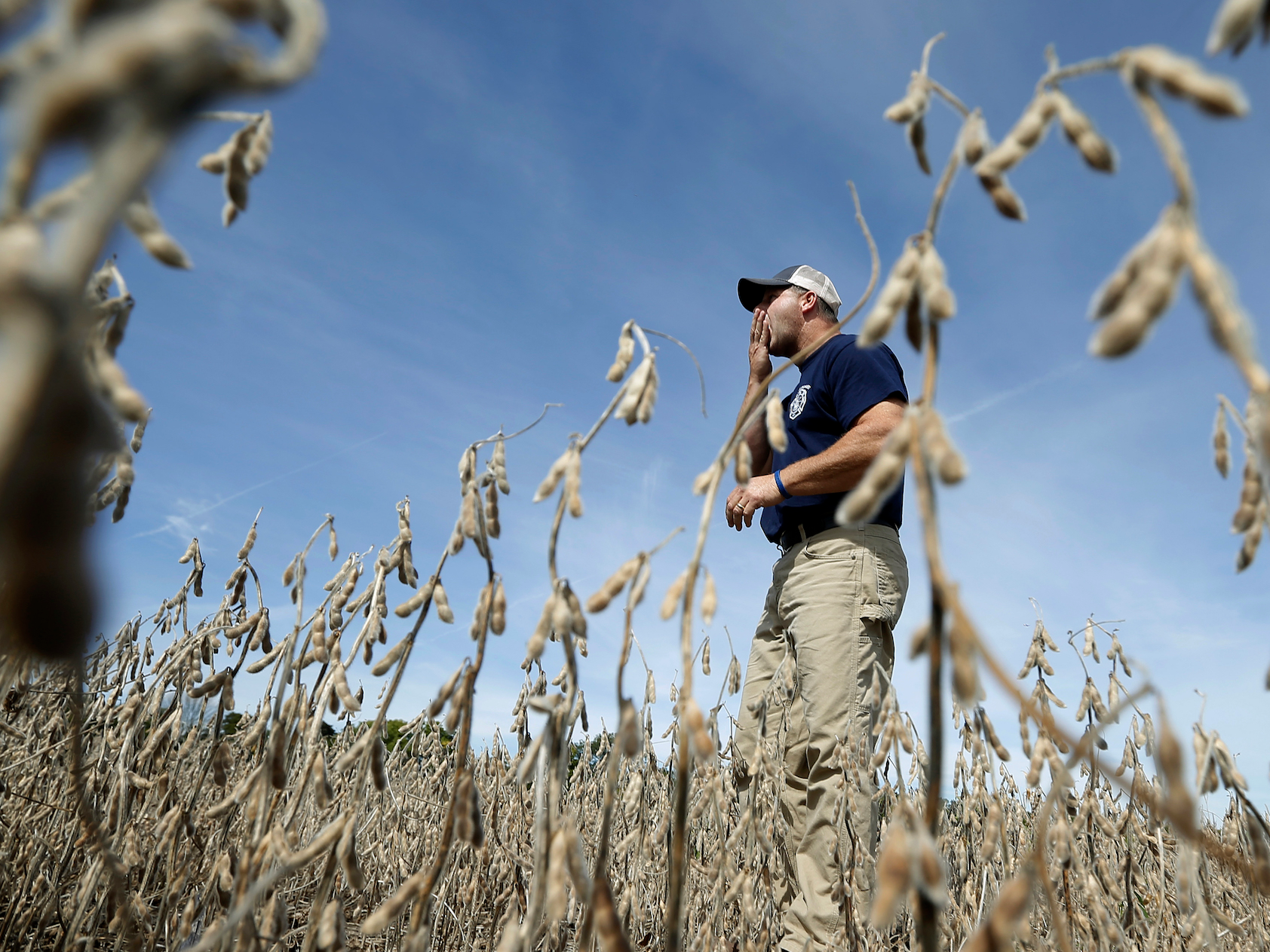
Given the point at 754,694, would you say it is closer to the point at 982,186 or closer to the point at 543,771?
the point at 543,771

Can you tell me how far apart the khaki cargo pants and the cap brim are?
63.0 inches

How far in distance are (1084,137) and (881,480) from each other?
0.41 metres

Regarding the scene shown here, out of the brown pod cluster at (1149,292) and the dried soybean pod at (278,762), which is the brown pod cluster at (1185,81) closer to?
the brown pod cluster at (1149,292)

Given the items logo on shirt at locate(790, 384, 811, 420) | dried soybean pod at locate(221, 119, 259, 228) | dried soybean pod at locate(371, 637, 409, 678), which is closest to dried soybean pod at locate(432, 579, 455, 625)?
dried soybean pod at locate(371, 637, 409, 678)

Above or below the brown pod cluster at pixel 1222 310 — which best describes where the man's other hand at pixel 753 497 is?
above

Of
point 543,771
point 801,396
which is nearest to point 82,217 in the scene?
point 543,771

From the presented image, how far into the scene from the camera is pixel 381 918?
3.49 ft

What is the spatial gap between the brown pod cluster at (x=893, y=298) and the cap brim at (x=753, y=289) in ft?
11.4

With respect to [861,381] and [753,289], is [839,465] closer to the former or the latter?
[861,381]

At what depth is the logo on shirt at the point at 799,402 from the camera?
350 cm

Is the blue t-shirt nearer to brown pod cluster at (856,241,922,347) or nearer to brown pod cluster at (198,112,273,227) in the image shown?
brown pod cluster at (856,241,922,347)

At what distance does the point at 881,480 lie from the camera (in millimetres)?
687

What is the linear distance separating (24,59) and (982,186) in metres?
0.82

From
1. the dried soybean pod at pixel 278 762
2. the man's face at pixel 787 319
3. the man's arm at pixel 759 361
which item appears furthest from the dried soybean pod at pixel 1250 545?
the man's face at pixel 787 319
